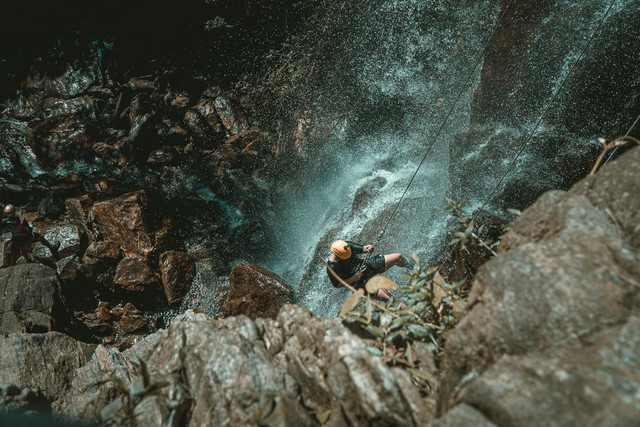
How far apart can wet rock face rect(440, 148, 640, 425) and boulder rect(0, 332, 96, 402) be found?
5232mm

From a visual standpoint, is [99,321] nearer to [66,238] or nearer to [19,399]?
[66,238]

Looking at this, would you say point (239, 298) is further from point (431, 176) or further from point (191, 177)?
point (431, 176)

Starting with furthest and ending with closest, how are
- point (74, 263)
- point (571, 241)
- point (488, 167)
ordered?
point (74, 263), point (488, 167), point (571, 241)

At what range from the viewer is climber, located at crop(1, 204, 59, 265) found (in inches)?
339

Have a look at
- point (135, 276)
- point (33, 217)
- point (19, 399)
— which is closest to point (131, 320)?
point (135, 276)

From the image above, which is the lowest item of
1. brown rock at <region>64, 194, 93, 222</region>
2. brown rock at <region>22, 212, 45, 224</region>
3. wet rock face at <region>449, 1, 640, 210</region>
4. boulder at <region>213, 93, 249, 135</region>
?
brown rock at <region>22, 212, 45, 224</region>

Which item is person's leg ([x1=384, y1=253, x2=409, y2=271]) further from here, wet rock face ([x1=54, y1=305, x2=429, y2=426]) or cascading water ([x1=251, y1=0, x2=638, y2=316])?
wet rock face ([x1=54, y1=305, x2=429, y2=426])

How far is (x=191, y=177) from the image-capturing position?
1023 centimetres

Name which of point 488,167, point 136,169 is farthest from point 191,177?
point 488,167

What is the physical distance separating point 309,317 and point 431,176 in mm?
6477

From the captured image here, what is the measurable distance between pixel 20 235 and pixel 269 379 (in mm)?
10454

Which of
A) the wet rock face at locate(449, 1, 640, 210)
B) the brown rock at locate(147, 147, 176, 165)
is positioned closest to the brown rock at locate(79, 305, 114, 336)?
the brown rock at locate(147, 147, 176, 165)

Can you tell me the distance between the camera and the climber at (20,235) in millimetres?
8598

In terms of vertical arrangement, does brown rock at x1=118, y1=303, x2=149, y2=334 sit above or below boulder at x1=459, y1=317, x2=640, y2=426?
below
